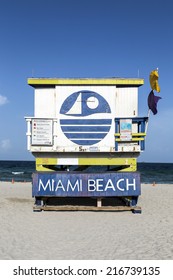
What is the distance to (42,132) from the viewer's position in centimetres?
1507

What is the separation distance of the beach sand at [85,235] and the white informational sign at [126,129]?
3711mm

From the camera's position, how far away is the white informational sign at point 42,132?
14945 millimetres

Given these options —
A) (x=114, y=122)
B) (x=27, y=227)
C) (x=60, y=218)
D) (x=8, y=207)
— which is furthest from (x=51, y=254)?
(x=8, y=207)

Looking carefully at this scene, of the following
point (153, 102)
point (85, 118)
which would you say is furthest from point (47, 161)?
point (153, 102)

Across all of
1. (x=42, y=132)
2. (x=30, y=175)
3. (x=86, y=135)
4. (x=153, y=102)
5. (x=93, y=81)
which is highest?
A: (x=93, y=81)

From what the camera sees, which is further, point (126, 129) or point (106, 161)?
point (106, 161)

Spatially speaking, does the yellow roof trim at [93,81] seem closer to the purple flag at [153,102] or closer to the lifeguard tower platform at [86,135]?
the lifeguard tower platform at [86,135]

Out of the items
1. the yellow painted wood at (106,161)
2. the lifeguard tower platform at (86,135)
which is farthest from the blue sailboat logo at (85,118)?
the yellow painted wood at (106,161)

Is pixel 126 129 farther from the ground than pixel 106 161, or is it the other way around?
pixel 126 129

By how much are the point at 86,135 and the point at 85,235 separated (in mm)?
5433

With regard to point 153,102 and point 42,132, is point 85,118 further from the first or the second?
point 153,102

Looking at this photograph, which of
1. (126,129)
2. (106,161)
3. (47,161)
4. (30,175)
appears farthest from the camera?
(30,175)

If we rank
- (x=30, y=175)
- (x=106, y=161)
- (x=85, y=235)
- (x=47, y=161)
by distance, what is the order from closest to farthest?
1. (x=85, y=235)
2. (x=106, y=161)
3. (x=47, y=161)
4. (x=30, y=175)
